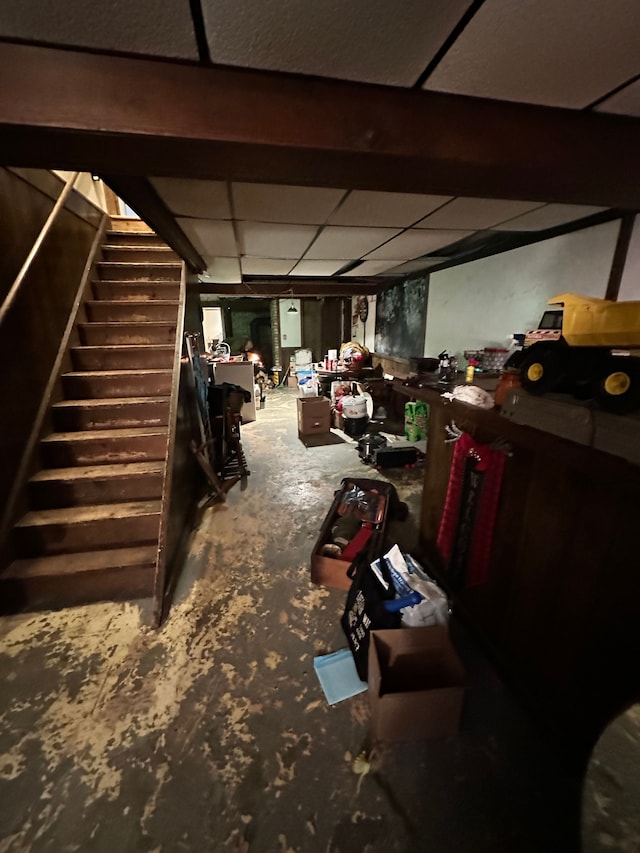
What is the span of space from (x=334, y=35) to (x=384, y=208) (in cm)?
133

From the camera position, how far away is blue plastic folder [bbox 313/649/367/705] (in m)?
1.46

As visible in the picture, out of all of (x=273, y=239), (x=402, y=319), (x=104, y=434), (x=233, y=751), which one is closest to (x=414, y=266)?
(x=402, y=319)

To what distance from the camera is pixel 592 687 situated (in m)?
1.12

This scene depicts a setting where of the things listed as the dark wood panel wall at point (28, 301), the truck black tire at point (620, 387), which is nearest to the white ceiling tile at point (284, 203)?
the dark wood panel wall at point (28, 301)

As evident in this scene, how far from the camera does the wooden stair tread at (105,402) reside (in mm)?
2469

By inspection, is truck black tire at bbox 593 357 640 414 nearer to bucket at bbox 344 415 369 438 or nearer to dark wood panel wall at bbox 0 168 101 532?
dark wood panel wall at bbox 0 168 101 532

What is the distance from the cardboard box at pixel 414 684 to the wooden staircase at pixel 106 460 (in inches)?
57.7

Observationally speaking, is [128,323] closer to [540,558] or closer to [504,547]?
[504,547]

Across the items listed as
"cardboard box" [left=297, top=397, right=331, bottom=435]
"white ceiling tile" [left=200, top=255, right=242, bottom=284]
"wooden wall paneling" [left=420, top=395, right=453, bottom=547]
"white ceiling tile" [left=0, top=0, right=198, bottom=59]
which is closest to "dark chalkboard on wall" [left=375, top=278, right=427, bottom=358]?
"cardboard box" [left=297, top=397, right=331, bottom=435]

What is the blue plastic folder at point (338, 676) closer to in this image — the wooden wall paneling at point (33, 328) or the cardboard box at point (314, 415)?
the wooden wall paneling at point (33, 328)

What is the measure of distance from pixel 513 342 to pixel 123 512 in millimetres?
3189

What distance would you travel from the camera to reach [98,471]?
2318 millimetres

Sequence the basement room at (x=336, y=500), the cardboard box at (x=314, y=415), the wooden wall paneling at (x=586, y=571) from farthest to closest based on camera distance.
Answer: the cardboard box at (x=314, y=415)
the wooden wall paneling at (x=586, y=571)
the basement room at (x=336, y=500)

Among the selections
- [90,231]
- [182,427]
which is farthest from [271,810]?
[90,231]
